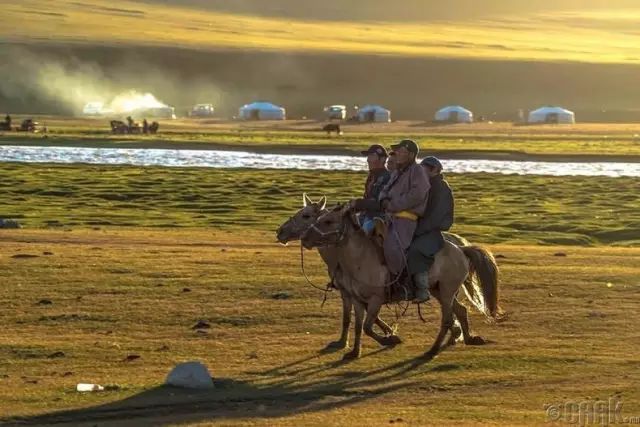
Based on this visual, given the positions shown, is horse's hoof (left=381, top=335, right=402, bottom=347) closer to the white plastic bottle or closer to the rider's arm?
the rider's arm

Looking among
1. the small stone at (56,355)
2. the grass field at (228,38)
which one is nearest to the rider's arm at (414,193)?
the small stone at (56,355)

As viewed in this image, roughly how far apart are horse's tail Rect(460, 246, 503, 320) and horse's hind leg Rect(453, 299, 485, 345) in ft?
0.85

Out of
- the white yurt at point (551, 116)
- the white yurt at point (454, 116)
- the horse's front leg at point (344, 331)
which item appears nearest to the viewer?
the horse's front leg at point (344, 331)

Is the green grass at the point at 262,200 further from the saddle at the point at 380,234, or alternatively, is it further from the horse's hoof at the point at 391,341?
the saddle at the point at 380,234

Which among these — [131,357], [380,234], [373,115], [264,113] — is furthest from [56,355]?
[264,113]

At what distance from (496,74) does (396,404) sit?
153 metres

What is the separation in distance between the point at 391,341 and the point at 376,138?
241 feet

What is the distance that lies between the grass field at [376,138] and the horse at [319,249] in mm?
51594

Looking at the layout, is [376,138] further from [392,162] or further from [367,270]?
[367,270]

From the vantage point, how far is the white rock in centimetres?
1295

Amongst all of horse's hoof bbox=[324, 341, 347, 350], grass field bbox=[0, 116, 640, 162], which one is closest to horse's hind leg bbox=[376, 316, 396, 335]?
horse's hoof bbox=[324, 341, 347, 350]

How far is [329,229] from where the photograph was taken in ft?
47.0

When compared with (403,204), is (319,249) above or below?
below

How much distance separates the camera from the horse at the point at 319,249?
14203 mm
